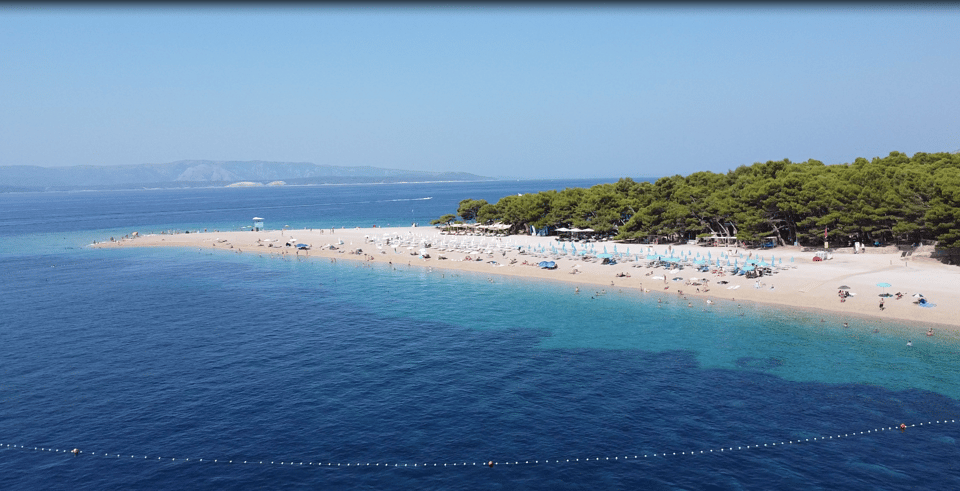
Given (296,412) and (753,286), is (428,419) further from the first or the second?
(753,286)

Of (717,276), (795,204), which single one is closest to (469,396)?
(717,276)

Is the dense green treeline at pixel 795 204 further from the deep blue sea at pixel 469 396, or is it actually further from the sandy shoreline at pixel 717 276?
the deep blue sea at pixel 469 396

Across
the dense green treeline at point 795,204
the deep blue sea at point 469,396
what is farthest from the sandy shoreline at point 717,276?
the dense green treeline at point 795,204

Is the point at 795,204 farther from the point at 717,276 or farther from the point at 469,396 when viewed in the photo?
the point at 469,396

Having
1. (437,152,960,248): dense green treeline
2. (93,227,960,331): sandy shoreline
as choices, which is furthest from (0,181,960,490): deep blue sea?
(437,152,960,248): dense green treeline

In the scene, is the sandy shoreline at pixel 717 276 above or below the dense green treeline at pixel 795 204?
below

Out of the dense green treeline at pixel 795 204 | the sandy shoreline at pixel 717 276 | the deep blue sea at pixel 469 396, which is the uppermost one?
the dense green treeline at pixel 795 204
